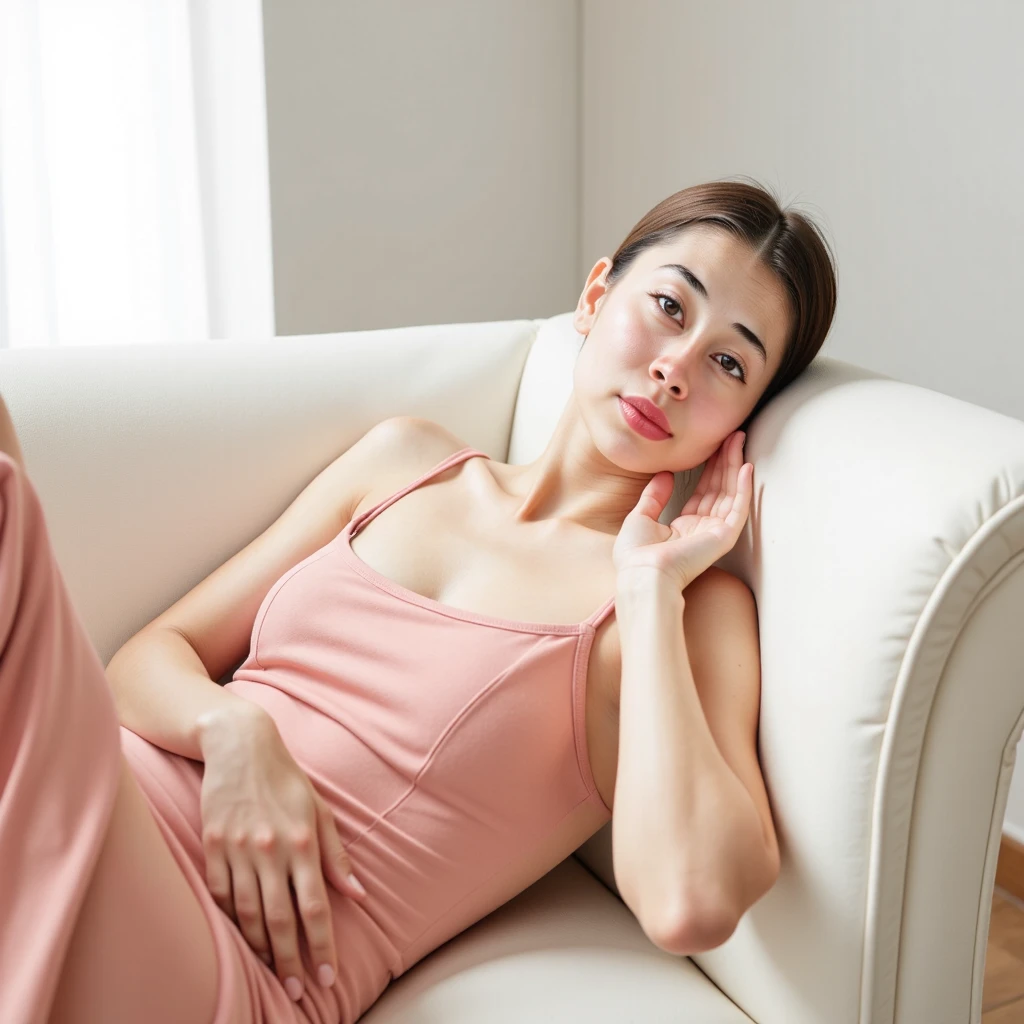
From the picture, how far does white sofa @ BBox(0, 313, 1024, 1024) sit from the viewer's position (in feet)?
3.12

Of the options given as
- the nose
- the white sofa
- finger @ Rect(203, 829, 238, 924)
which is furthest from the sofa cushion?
the nose

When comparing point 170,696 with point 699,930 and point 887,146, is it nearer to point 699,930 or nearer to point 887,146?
point 699,930

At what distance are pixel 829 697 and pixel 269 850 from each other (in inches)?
20.4

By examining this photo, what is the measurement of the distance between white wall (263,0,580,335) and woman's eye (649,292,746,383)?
144 cm

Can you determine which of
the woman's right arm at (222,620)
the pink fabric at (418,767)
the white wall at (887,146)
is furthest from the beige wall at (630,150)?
the pink fabric at (418,767)

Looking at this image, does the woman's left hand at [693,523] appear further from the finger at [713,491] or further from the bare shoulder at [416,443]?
the bare shoulder at [416,443]

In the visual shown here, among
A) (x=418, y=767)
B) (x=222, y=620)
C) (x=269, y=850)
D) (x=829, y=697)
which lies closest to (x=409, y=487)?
(x=222, y=620)

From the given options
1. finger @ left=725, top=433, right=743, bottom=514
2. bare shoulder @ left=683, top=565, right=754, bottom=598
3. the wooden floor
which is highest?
finger @ left=725, top=433, right=743, bottom=514

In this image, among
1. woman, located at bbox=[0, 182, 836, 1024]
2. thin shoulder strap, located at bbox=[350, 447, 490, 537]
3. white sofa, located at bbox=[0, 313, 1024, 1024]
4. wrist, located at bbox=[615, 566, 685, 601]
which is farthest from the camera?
thin shoulder strap, located at bbox=[350, 447, 490, 537]

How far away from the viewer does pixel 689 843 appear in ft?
3.12

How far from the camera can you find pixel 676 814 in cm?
96

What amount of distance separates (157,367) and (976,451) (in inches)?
37.4

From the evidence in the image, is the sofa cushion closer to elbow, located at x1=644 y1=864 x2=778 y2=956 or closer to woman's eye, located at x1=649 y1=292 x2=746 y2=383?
elbow, located at x1=644 y1=864 x2=778 y2=956

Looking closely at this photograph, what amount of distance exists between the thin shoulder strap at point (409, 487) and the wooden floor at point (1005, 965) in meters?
1.08
